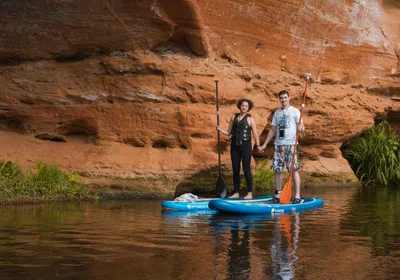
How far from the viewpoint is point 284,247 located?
7.63 m

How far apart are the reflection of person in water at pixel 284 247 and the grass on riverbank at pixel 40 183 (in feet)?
15.1

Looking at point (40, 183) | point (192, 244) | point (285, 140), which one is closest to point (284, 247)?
point (192, 244)

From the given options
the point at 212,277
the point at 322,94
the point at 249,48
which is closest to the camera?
the point at 212,277

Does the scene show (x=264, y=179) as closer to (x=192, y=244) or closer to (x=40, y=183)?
(x=40, y=183)

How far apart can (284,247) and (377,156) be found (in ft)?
44.2

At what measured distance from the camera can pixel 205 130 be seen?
15594 millimetres

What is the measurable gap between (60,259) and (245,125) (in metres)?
6.84

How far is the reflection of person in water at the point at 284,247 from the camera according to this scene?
20.6 ft

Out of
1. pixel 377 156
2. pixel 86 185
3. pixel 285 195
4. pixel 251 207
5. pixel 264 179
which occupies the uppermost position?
pixel 377 156

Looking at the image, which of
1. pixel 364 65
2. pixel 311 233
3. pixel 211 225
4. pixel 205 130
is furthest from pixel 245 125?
pixel 364 65

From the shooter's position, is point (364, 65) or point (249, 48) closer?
point (249, 48)

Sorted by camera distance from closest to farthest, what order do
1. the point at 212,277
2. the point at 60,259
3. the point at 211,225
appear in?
the point at 212,277, the point at 60,259, the point at 211,225

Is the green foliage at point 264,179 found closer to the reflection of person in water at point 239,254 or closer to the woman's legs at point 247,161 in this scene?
the woman's legs at point 247,161

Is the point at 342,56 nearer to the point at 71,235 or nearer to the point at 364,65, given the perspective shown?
the point at 364,65
